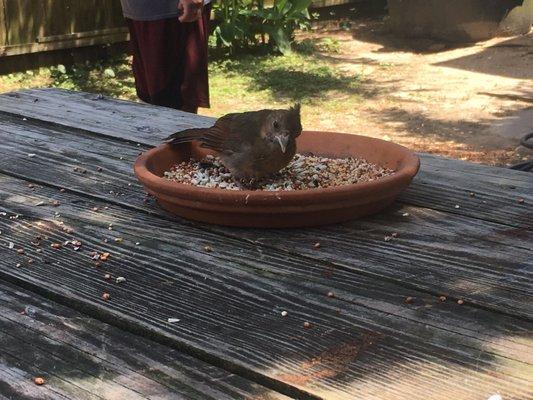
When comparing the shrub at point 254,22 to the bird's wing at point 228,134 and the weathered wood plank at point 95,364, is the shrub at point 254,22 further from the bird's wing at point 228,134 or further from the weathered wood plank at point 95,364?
the weathered wood plank at point 95,364

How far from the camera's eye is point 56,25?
8.05m

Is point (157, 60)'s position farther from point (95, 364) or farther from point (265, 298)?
point (95, 364)

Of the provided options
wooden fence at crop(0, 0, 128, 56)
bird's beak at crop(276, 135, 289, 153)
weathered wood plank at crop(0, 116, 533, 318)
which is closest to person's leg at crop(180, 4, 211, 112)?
weathered wood plank at crop(0, 116, 533, 318)

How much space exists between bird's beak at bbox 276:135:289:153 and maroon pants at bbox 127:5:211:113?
214 cm

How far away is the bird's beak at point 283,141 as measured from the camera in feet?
5.81

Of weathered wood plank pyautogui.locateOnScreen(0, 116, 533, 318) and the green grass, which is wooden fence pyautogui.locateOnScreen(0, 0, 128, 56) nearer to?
the green grass

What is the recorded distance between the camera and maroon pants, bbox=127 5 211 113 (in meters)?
3.85

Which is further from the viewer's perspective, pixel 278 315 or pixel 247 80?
pixel 247 80

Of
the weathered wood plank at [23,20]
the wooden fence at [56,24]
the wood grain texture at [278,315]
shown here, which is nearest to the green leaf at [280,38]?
the wooden fence at [56,24]

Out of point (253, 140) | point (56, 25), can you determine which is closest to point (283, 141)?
point (253, 140)

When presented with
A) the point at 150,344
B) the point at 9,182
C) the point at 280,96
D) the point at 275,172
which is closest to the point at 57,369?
the point at 150,344

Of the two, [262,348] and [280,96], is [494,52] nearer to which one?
[280,96]

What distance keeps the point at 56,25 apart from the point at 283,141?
22.2ft

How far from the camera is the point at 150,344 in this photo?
1.16 meters
